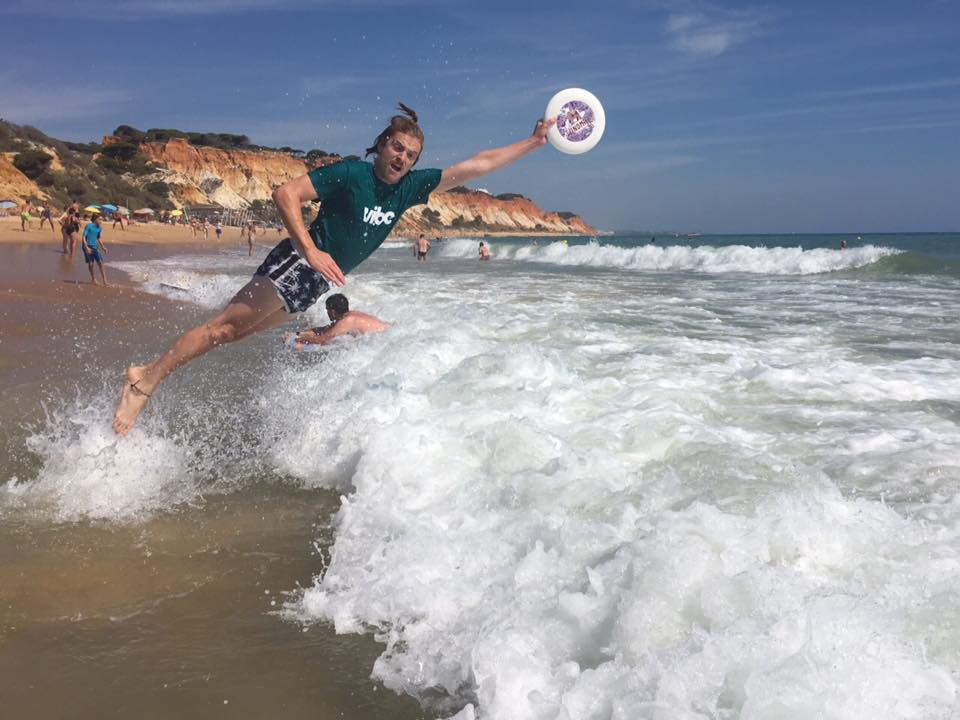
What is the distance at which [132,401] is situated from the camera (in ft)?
14.9

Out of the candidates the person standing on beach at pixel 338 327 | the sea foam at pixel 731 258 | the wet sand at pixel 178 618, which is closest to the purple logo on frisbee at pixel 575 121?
the wet sand at pixel 178 618

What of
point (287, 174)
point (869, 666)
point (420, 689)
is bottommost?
point (420, 689)

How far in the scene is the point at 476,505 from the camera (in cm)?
340

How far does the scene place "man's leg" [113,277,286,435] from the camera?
4.40 meters

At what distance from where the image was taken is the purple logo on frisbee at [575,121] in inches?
190

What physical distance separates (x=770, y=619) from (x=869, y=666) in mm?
289

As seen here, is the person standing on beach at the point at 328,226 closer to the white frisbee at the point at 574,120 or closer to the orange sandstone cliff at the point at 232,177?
the white frisbee at the point at 574,120

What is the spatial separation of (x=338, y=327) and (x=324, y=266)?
407cm

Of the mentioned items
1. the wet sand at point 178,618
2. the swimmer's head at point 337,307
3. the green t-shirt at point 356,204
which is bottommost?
the wet sand at point 178,618

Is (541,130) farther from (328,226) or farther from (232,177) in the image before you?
(232,177)

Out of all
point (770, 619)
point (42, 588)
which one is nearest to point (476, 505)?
point (770, 619)

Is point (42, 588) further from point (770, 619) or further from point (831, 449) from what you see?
point (831, 449)

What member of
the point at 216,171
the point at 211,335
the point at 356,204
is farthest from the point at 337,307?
the point at 216,171

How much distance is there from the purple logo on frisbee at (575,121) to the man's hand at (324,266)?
186cm
